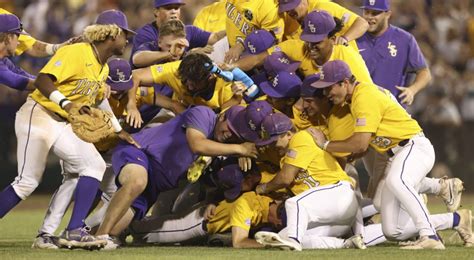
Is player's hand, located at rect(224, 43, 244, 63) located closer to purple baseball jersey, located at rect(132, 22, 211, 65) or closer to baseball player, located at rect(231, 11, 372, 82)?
baseball player, located at rect(231, 11, 372, 82)

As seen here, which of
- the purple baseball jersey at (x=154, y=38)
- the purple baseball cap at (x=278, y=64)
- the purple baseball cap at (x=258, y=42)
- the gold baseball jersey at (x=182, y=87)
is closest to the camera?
the purple baseball cap at (x=278, y=64)

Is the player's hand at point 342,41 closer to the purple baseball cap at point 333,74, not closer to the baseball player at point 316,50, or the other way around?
the baseball player at point 316,50

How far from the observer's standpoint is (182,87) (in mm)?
10562

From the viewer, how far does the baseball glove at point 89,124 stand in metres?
9.55

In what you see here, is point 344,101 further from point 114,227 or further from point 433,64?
point 433,64

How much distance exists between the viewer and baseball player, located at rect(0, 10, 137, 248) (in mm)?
9820

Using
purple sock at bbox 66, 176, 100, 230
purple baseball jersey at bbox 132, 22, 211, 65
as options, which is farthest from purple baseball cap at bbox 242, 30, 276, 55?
purple sock at bbox 66, 176, 100, 230

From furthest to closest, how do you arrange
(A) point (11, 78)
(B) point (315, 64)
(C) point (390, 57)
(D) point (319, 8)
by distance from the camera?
1. (C) point (390, 57)
2. (D) point (319, 8)
3. (B) point (315, 64)
4. (A) point (11, 78)

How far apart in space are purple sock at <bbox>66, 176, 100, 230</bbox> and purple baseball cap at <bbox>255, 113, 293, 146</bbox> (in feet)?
4.76

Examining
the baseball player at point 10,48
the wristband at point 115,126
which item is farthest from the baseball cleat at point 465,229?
the baseball player at point 10,48

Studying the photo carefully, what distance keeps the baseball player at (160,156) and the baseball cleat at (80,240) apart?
0.14 meters

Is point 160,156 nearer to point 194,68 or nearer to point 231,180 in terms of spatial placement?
point 231,180

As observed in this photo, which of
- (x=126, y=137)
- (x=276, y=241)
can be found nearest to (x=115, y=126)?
(x=126, y=137)

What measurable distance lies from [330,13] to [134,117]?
212cm
